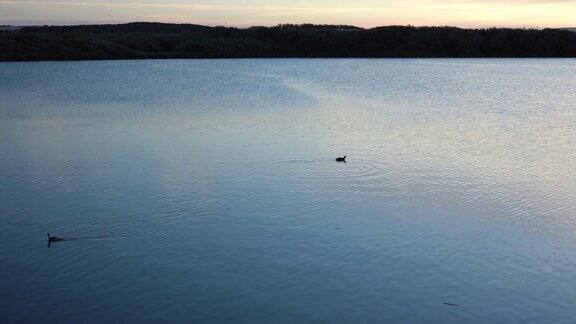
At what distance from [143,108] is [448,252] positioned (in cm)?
1506

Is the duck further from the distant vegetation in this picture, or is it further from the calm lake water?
the distant vegetation

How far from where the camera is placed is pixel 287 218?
28.3 feet

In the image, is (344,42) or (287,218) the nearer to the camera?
(287,218)

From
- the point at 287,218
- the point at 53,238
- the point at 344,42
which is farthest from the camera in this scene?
the point at 344,42

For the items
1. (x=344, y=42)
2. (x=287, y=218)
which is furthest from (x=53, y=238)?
(x=344, y=42)

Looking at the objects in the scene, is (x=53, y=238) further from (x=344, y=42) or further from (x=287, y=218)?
(x=344, y=42)

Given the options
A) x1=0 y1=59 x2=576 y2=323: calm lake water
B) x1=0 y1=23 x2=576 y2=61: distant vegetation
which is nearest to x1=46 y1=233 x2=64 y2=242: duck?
x1=0 y1=59 x2=576 y2=323: calm lake water

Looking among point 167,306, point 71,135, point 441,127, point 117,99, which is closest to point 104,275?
point 167,306

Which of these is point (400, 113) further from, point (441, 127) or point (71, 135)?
point (71, 135)

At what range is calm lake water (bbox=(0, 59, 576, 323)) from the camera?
20.1ft

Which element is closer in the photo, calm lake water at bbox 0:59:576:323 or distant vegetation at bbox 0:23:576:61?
calm lake water at bbox 0:59:576:323

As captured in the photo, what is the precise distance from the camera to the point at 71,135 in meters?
15.1

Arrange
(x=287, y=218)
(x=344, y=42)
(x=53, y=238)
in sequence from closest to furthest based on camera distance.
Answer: (x=53, y=238) → (x=287, y=218) → (x=344, y=42)

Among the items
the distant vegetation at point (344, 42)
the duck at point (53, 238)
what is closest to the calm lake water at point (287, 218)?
the duck at point (53, 238)
